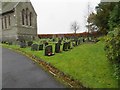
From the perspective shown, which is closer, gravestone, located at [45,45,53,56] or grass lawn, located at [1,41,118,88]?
grass lawn, located at [1,41,118,88]

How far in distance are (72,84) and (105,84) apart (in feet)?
5.77

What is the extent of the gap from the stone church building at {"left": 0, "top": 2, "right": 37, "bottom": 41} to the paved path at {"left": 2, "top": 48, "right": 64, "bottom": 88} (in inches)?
1280

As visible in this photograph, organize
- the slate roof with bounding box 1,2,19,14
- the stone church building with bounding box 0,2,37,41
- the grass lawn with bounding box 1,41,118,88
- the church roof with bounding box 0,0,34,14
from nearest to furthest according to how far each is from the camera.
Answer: the grass lawn with bounding box 1,41,118,88, the stone church building with bounding box 0,2,37,41, the church roof with bounding box 0,0,34,14, the slate roof with bounding box 1,2,19,14

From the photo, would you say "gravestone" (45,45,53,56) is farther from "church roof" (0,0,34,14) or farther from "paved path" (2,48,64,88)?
"church roof" (0,0,34,14)

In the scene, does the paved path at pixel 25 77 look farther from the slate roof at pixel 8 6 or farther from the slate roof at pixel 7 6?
the slate roof at pixel 8 6

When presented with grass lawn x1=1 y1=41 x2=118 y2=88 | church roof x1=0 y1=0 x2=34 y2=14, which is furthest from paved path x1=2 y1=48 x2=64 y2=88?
church roof x1=0 y1=0 x2=34 y2=14

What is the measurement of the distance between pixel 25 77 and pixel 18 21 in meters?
37.5

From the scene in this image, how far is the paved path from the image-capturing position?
13.5m

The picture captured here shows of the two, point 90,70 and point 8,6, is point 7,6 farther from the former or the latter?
point 90,70

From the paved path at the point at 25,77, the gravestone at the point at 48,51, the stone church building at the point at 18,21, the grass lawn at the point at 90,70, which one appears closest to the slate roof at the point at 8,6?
the stone church building at the point at 18,21

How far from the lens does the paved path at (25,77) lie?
44.3 ft

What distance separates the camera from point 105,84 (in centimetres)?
1302

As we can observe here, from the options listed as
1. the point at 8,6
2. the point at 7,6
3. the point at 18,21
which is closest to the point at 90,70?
the point at 18,21

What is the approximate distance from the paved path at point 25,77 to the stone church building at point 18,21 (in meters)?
32.5
